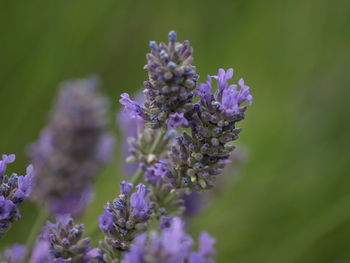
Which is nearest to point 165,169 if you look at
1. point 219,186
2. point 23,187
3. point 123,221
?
point 123,221

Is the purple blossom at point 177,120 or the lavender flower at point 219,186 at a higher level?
the lavender flower at point 219,186

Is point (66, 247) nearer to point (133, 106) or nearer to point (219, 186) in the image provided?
point (133, 106)

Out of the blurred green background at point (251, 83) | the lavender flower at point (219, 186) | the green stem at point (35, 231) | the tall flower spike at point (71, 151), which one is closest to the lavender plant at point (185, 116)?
the green stem at point (35, 231)

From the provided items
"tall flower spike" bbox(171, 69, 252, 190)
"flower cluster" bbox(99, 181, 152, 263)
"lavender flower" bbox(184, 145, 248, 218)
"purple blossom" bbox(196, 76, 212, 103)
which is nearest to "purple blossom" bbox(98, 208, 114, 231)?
"flower cluster" bbox(99, 181, 152, 263)

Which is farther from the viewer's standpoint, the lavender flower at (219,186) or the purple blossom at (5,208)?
the lavender flower at (219,186)

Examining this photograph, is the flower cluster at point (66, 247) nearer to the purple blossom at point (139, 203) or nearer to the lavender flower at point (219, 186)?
the purple blossom at point (139, 203)

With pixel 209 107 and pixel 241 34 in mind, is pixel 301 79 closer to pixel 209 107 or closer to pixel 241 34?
pixel 241 34

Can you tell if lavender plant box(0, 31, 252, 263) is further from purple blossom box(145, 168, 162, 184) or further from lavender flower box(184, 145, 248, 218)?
lavender flower box(184, 145, 248, 218)
